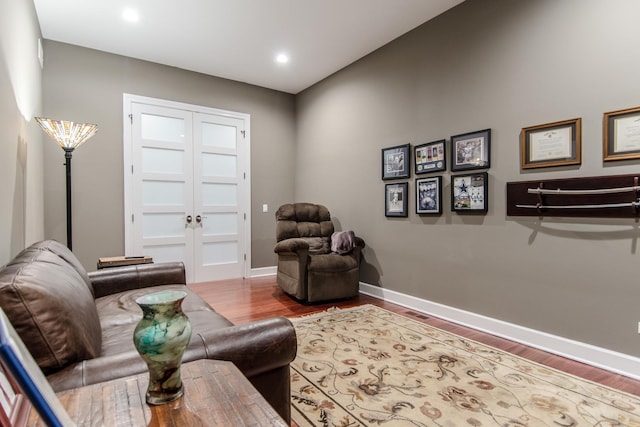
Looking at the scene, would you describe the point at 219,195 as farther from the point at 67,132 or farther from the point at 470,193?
the point at 470,193

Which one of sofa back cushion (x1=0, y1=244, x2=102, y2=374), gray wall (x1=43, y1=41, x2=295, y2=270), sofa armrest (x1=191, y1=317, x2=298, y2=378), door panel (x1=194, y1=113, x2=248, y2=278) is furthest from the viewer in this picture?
door panel (x1=194, y1=113, x2=248, y2=278)

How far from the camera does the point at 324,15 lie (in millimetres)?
3312

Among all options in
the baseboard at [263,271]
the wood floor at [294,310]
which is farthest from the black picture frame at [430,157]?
the baseboard at [263,271]

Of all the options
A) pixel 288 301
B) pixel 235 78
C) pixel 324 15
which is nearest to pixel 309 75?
pixel 235 78

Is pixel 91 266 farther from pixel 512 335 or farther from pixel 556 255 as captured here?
pixel 556 255

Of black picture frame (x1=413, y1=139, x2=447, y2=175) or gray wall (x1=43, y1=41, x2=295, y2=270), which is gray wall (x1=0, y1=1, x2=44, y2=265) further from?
black picture frame (x1=413, y1=139, x2=447, y2=175)

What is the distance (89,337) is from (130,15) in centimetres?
343

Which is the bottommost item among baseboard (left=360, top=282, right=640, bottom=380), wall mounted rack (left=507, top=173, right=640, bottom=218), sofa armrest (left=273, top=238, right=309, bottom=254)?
baseboard (left=360, top=282, right=640, bottom=380)

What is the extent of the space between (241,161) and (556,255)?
164 inches

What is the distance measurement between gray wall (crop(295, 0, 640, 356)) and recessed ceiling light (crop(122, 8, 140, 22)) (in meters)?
2.57

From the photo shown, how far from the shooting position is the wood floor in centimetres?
221

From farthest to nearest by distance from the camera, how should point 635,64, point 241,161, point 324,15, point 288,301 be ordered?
point 241,161
point 288,301
point 324,15
point 635,64

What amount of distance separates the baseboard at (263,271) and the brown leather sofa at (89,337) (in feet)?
11.0

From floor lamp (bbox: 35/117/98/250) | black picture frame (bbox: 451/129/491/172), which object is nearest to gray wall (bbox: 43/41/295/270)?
floor lamp (bbox: 35/117/98/250)
